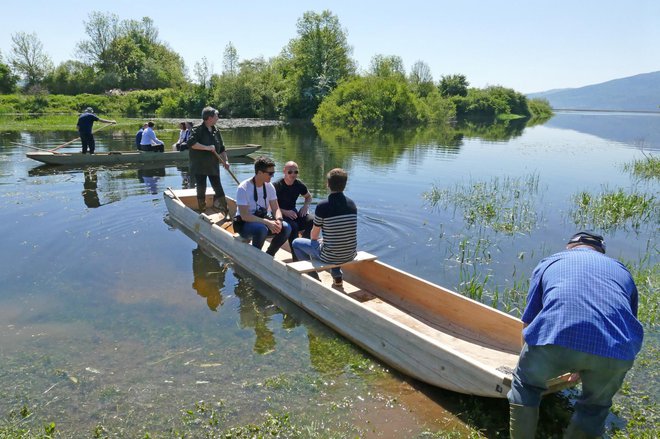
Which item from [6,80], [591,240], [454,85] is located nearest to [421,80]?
[454,85]

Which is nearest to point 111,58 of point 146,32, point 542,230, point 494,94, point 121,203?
point 146,32

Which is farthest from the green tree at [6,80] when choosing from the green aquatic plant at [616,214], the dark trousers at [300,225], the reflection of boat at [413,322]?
the green aquatic plant at [616,214]

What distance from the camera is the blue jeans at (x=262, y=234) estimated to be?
23.0 ft

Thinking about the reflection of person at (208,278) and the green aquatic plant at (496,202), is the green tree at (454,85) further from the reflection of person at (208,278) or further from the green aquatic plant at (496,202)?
the reflection of person at (208,278)

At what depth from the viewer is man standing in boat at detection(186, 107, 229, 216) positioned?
953cm

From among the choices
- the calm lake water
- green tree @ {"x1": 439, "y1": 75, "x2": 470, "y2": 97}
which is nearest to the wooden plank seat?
the calm lake water

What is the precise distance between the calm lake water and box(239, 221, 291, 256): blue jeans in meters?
0.66

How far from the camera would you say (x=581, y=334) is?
3088 millimetres

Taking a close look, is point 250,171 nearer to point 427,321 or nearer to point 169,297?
point 169,297

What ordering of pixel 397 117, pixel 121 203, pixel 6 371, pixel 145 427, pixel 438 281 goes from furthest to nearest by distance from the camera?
pixel 397 117 → pixel 121 203 → pixel 438 281 → pixel 6 371 → pixel 145 427

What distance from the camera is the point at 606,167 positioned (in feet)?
65.7

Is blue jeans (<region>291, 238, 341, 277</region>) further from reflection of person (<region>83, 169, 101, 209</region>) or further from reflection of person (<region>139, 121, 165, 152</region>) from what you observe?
reflection of person (<region>139, 121, 165, 152</region>)

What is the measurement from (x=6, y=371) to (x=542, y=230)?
32.1 feet

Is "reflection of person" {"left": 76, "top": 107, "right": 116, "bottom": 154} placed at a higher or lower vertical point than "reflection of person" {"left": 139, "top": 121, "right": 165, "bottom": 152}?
higher
